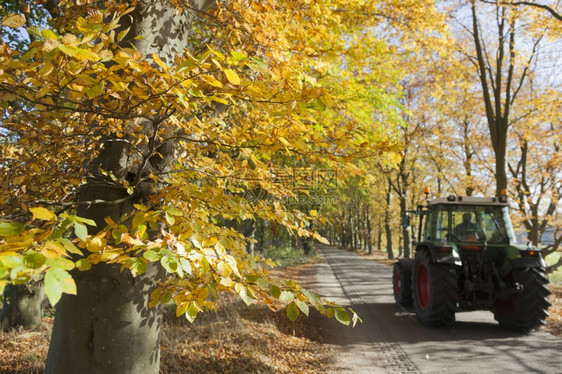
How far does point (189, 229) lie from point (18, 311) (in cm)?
730

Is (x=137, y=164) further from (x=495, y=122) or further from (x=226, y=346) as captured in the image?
(x=495, y=122)

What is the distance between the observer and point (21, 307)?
6.84 meters

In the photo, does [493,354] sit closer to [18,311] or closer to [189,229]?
[189,229]

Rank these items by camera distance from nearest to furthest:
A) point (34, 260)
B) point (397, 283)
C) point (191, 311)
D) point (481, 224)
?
point (34, 260) → point (191, 311) → point (481, 224) → point (397, 283)

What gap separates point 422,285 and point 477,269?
115 cm

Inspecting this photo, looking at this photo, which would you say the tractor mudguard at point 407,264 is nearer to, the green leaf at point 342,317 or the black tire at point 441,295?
the black tire at point 441,295

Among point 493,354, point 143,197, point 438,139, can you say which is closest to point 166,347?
point 143,197

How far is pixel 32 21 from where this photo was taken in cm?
708

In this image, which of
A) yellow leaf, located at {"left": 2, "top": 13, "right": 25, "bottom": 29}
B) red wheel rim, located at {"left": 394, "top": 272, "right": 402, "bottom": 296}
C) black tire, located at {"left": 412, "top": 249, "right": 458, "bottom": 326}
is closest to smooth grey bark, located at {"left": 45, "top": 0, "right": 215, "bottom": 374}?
yellow leaf, located at {"left": 2, "top": 13, "right": 25, "bottom": 29}

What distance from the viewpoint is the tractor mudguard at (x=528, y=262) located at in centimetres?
605

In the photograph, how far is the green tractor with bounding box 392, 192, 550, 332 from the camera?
6.10m

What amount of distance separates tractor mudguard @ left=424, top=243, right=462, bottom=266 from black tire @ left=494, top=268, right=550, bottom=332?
3.61 feet

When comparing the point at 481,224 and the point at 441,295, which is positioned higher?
the point at 481,224

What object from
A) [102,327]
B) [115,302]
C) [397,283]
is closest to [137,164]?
[115,302]
